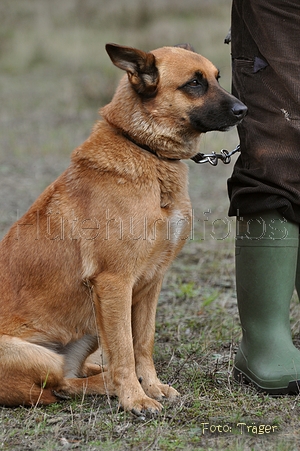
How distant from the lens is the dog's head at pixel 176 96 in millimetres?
3084

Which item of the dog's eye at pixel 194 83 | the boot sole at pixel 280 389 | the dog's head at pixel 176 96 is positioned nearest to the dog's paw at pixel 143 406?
the boot sole at pixel 280 389

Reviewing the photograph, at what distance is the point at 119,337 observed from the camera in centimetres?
291

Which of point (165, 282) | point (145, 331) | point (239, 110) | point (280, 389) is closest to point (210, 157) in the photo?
point (239, 110)

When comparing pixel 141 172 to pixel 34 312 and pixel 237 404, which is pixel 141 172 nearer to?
pixel 34 312

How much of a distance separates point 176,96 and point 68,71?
11757mm

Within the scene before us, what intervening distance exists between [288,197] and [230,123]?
0.45 m

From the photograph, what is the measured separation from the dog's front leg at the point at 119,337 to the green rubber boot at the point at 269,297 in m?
0.55

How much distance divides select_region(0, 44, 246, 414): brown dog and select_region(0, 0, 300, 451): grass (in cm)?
17

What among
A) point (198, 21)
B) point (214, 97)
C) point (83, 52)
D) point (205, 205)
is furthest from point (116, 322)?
point (198, 21)

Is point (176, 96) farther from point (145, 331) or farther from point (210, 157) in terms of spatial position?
point (145, 331)

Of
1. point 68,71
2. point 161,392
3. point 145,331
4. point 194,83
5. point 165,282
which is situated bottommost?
point 165,282

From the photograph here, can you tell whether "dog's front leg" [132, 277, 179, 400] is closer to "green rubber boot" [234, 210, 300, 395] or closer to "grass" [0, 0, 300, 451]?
"grass" [0, 0, 300, 451]

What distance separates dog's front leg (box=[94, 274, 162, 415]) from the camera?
2883 millimetres

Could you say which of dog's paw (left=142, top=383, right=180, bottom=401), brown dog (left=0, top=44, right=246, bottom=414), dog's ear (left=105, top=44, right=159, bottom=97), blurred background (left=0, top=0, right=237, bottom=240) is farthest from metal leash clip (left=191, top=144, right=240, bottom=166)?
blurred background (left=0, top=0, right=237, bottom=240)
